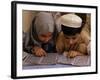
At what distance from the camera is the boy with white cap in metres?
1.79

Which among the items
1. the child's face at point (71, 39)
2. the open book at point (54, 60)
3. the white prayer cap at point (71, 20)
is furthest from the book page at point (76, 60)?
the white prayer cap at point (71, 20)

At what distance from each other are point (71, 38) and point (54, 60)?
23cm

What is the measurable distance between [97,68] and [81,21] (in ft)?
1.37

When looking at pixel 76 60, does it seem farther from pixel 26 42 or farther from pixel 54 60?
pixel 26 42

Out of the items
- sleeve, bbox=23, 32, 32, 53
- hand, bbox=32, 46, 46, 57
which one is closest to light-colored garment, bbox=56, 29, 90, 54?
hand, bbox=32, 46, 46, 57

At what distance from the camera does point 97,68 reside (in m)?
1.92

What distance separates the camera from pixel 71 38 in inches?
72.0

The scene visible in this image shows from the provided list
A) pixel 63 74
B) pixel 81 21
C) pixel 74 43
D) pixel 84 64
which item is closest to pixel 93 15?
pixel 81 21

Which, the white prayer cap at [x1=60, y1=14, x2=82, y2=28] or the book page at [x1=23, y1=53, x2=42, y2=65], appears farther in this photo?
the white prayer cap at [x1=60, y1=14, x2=82, y2=28]

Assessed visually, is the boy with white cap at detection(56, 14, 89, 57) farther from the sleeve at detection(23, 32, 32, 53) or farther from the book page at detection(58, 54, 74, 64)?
the sleeve at detection(23, 32, 32, 53)

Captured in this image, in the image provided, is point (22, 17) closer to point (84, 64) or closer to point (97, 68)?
point (84, 64)

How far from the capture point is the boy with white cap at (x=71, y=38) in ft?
5.88

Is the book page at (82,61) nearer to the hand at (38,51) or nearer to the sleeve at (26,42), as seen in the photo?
the hand at (38,51)
